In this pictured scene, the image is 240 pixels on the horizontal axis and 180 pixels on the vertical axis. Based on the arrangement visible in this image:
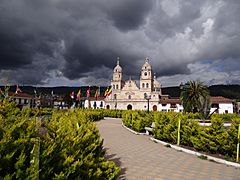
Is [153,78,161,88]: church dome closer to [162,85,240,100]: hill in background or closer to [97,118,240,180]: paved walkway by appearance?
[162,85,240,100]: hill in background

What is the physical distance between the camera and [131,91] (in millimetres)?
83562

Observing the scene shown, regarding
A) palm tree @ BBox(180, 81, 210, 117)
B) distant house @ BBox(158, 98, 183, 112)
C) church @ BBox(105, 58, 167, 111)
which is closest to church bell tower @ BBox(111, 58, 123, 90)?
church @ BBox(105, 58, 167, 111)

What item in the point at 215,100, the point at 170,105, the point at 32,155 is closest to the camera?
the point at 32,155

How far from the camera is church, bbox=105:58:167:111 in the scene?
81000mm

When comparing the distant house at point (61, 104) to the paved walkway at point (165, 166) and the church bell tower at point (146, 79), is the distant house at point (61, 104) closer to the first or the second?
the church bell tower at point (146, 79)

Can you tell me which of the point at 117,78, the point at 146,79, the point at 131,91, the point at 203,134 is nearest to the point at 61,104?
the point at 117,78

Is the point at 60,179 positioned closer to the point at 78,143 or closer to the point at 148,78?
the point at 78,143

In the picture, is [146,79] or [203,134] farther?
[146,79]

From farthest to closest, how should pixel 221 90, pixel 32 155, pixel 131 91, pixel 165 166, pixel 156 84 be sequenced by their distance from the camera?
pixel 221 90
pixel 156 84
pixel 131 91
pixel 165 166
pixel 32 155

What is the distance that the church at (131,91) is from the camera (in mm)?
81000

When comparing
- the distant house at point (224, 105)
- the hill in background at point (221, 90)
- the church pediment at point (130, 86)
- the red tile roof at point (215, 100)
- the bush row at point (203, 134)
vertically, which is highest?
the hill in background at point (221, 90)

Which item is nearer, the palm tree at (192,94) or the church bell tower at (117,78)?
the palm tree at (192,94)

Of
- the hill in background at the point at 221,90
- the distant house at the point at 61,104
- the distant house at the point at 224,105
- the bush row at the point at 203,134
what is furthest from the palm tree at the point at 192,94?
the hill in background at the point at 221,90

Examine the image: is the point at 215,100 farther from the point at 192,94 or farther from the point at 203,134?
the point at 203,134
